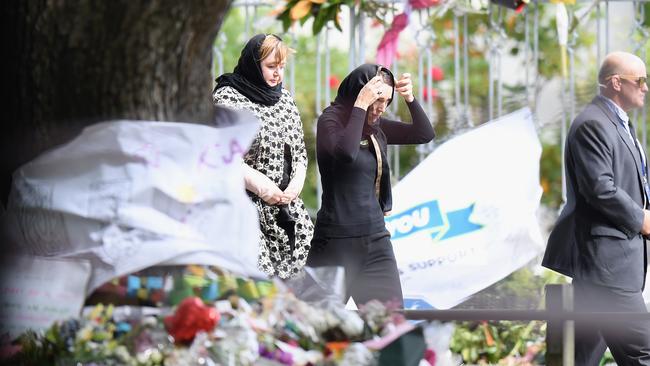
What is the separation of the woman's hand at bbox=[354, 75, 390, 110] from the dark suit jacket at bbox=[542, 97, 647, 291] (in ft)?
2.94

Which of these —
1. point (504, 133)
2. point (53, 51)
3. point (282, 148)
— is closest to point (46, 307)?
point (53, 51)

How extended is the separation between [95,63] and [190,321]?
0.74m

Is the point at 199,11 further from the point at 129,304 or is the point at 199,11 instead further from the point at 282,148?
the point at 282,148

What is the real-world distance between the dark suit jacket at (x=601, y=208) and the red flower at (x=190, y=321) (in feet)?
8.27

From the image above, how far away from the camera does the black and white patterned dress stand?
18.4 feet

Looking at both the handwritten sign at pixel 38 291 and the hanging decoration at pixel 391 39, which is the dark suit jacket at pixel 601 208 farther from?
the handwritten sign at pixel 38 291

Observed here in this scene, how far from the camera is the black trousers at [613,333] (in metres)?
5.45

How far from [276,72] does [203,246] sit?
2.09m

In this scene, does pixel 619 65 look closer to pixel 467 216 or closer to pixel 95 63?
pixel 467 216

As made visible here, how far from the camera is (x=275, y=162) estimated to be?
18.6ft

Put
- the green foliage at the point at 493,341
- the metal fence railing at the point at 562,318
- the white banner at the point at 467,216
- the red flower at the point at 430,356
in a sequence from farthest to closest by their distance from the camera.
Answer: the white banner at the point at 467,216, the green foliage at the point at 493,341, the metal fence railing at the point at 562,318, the red flower at the point at 430,356

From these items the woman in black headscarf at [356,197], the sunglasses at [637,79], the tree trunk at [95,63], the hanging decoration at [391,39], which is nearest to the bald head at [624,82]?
the sunglasses at [637,79]

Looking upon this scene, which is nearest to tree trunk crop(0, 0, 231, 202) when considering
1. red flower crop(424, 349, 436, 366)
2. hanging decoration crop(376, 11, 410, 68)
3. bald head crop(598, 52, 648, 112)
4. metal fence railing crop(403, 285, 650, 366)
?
red flower crop(424, 349, 436, 366)

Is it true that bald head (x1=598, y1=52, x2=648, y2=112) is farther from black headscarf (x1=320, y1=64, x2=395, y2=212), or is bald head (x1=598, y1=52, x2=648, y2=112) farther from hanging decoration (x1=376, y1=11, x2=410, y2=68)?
hanging decoration (x1=376, y1=11, x2=410, y2=68)
